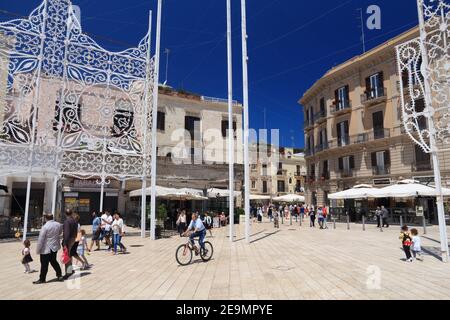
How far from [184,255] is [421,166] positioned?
87.1 ft

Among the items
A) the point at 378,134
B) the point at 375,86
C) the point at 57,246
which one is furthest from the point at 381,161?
the point at 57,246

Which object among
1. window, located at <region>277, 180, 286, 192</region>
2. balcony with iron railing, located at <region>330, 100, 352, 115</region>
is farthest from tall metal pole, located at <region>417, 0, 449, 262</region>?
window, located at <region>277, 180, 286, 192</region>

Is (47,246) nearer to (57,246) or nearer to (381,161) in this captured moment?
(57,246)

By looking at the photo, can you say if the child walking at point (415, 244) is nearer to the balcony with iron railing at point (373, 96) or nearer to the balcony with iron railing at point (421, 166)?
the balcony with iron railing at point (421, 166)

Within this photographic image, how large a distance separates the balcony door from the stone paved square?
21826mm

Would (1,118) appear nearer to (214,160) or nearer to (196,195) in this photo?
(196,195)

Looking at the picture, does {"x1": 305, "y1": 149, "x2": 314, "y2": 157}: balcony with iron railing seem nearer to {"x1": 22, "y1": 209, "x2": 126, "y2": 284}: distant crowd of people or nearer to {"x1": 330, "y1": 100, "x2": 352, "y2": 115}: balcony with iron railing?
{"x1": 330, "y1": 100, "x2": 352, "y2": 115}: balcony with iron railing

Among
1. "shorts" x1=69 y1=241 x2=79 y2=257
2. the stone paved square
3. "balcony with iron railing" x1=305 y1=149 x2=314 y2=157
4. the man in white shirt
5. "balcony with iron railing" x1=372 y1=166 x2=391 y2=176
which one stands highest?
"balcony with iron railing" x1=305 y1=149 x2=314 y2=157

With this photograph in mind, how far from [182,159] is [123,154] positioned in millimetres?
12828

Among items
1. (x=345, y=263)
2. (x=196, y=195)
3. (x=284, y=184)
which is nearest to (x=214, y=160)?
(x=196, y=195)

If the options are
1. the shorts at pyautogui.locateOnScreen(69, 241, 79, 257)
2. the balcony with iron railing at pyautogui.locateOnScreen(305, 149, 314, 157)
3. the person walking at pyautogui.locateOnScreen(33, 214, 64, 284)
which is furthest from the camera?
the balcony with iron railing at pyautogui.locateOnScreen(305, 149, 314, 157)

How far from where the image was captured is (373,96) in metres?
32.9

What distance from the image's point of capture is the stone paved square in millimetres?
6414

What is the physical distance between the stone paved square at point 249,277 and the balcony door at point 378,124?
71.6 feet
